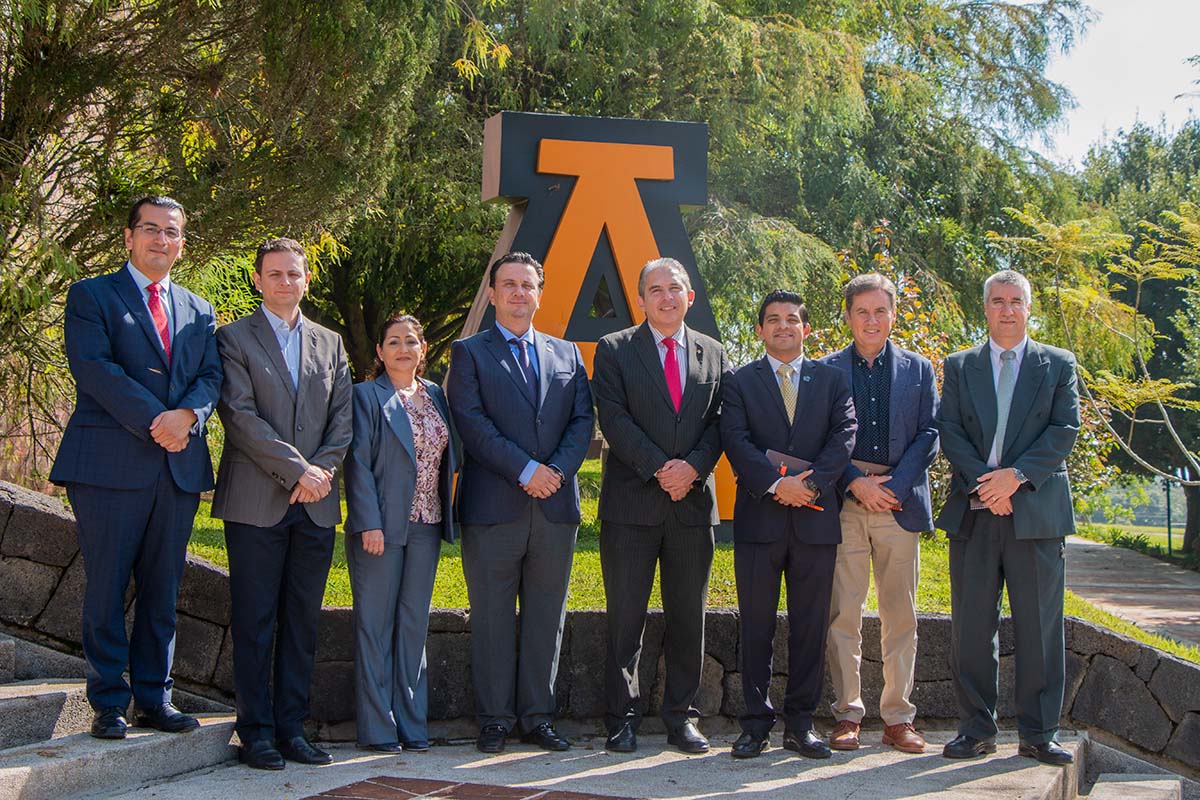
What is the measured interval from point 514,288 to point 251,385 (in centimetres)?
114

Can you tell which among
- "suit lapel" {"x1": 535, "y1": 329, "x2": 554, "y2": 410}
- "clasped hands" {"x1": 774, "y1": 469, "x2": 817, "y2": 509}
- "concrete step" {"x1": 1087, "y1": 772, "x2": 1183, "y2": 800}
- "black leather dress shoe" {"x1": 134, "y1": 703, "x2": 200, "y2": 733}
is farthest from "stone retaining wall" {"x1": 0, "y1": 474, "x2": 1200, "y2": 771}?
"suit lapel" {"x1": 535, "y1": 329, "x2": 554, "y2": 410}

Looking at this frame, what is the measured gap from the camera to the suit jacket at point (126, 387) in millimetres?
4168

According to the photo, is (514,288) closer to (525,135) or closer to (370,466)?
(370,466)

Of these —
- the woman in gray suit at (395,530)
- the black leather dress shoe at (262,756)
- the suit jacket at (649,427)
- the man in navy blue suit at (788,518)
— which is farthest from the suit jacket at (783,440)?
the black leather dress shoe at (262,756)

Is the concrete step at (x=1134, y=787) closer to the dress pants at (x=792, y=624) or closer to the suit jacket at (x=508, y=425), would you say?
the dress pants at (x=792, y=624)

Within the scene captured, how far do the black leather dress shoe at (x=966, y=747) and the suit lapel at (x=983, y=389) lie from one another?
113cm

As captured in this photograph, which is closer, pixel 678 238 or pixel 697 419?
pixel 697 419

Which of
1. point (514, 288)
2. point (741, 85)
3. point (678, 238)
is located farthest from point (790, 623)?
point (741, 85)

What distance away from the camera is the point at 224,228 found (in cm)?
747

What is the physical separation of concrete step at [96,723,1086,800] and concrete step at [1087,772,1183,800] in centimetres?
26

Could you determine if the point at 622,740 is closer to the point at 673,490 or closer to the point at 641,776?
the point at 641,776

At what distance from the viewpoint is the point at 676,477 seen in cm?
477

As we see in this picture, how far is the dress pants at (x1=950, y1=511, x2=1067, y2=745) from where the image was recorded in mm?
4812

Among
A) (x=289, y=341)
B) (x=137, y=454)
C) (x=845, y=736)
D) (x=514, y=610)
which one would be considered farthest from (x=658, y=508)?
(x=137, y=454)
